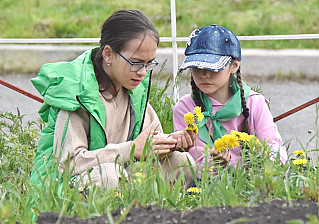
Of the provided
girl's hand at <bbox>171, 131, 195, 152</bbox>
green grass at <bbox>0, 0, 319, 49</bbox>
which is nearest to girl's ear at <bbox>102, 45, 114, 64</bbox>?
girl's hand at <bbox>171, 131, 195, 152</bbox>

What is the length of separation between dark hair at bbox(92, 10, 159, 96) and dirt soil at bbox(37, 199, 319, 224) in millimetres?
1261

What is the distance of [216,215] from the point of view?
1.56 metres

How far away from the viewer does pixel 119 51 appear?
2818 millimetres

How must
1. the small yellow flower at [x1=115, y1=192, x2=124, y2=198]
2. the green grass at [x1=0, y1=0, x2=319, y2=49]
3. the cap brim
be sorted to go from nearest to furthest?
the small yellow flower at [x1=115, y1=192, x2=124, y2=198] < the cap brim < the green grass at [x1=0, y1=0, x2=319, y2=49]

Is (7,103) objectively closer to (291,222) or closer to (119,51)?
(119,51)

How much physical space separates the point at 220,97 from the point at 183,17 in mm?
6593

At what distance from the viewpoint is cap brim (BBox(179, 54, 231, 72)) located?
2951mm

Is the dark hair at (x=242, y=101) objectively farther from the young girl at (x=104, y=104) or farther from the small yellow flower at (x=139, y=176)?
the small yellow flower at (x=139, y=176)

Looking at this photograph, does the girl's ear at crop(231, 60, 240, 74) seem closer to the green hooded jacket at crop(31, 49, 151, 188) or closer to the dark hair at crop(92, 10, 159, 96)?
the dark hair at crop(92, 10, 159, 96)

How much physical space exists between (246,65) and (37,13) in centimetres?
329

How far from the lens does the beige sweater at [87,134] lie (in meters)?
2.70

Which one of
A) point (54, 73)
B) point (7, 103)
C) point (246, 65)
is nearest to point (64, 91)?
point (54, 73)

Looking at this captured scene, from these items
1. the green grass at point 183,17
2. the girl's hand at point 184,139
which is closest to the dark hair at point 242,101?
the girl's hand at point 184,139

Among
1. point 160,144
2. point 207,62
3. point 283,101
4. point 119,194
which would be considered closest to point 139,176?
point 119,194
